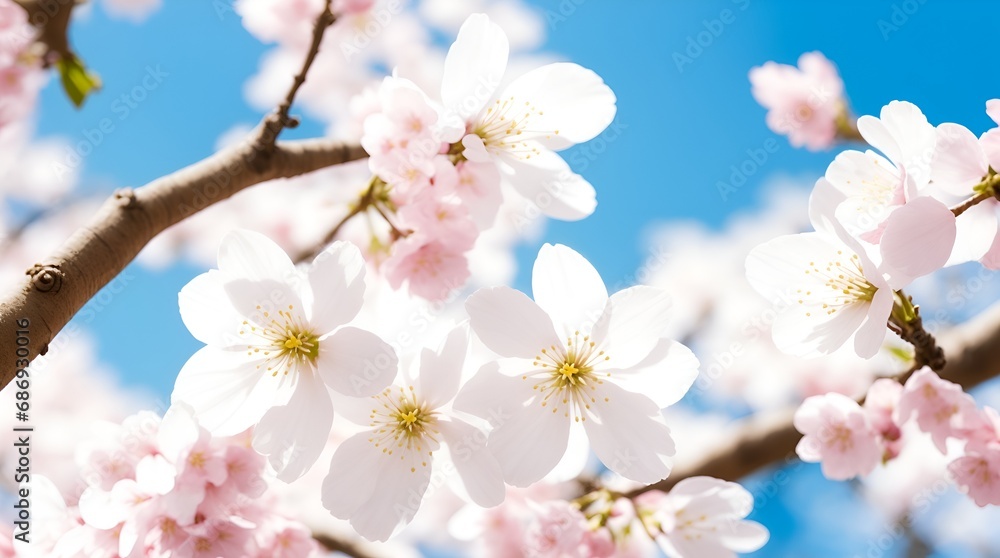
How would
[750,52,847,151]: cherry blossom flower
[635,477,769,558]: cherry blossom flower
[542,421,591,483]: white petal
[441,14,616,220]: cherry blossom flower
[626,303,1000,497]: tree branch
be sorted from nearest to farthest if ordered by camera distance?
1. [542,421,591,483]: white petal
2. [441,14,616,220]: cherry blossom flower
3. [635,477,769,558]: cherry blossom flower
4. [626,303,1000,497]: tree branch
5. [750,52,847,151]: cherry blossom flower

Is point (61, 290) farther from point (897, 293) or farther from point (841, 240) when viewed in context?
point (897, 293)

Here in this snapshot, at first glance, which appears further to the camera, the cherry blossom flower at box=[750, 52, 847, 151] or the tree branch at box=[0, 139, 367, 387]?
the cherry blossom flower at box=[750, 52, 847, 151]

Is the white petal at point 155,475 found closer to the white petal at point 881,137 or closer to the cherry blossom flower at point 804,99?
the white petal at point 881,137

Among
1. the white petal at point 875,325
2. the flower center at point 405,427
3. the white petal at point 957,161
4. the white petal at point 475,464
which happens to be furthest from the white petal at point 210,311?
the white petal at point 957,161

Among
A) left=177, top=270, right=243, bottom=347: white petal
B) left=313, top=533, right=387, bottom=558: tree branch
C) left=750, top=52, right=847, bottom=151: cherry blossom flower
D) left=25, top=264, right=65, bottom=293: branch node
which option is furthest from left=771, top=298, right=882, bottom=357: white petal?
left=750, top=52, right=847, bottom=151: cherry blossom flower

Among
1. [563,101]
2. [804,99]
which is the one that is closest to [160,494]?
[563,101]

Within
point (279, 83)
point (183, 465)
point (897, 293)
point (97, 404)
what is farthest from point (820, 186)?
point (97, 404)

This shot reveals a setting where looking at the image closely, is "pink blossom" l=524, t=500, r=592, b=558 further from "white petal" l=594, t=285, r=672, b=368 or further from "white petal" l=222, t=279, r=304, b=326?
"white petal" l=222, t=279, r=304, b=326
